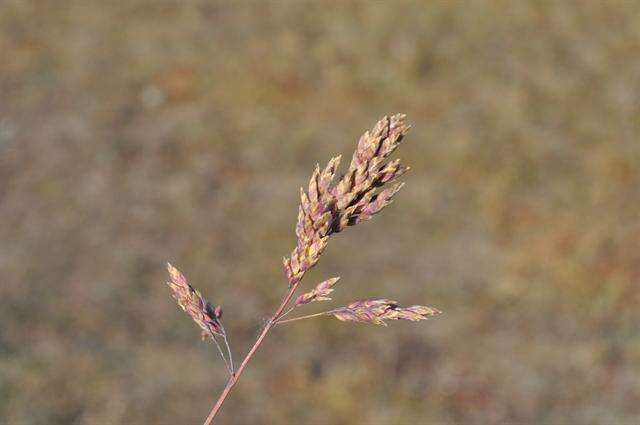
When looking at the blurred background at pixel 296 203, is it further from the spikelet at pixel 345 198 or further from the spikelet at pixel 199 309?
the spikelet at pixel 345 198

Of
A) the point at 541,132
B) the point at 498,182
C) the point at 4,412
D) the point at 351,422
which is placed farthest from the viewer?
the point at 541,132

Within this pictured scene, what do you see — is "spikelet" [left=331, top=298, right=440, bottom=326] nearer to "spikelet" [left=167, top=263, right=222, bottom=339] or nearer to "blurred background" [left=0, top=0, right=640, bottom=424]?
"spikelet" [left=167, top=263, right=222, bottom=339]

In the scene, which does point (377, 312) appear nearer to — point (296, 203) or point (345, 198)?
point (345, 198)

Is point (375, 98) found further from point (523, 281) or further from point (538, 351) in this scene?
point (538, 351)

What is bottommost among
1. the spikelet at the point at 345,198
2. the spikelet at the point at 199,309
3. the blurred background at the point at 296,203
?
the spikelet at the point at 199,309

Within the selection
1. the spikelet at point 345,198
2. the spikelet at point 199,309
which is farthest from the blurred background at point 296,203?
the spikelet at point 345,198

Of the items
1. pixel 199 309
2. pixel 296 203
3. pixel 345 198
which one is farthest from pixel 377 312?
pixel 296 203

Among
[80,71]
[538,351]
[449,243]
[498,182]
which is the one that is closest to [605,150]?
[498,182]

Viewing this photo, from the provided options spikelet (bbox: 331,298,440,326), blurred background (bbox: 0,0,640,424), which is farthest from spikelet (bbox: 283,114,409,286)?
blurred background (bbox: 0,0,640,424)
